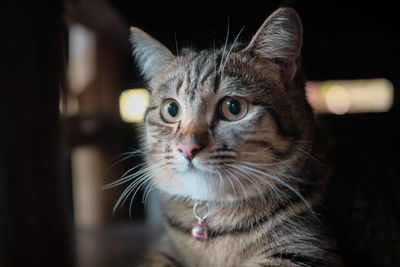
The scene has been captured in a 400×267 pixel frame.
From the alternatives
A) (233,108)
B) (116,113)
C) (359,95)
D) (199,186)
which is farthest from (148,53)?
(359,95)

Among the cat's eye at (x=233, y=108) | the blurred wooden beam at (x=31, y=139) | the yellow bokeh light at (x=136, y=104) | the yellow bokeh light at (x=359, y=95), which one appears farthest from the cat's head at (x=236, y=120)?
the yellow bokeh light at (x=359, y=95)

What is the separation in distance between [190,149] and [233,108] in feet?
0.55

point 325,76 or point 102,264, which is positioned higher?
point 325,76

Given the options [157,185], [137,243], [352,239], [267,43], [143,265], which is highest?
[267,43]

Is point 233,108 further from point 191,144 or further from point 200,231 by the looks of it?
point 200,231

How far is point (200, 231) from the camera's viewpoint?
95cm

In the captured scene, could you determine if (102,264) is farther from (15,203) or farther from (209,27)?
(209,27)

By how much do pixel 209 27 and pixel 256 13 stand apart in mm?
133

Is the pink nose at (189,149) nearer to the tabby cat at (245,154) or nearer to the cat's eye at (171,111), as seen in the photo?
the tabby cat at (245,154)

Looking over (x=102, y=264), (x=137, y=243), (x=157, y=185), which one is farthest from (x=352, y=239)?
(x=137, y=243)

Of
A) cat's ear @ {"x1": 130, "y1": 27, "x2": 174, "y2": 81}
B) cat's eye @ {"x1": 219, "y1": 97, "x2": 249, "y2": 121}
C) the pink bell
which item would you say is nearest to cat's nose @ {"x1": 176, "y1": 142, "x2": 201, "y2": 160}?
cat's eye @ {"x1": 219, "y1": 97, "x2": 249, "y2": 121}

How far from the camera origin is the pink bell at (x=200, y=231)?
0.95 metres

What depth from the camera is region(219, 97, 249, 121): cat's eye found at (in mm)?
880

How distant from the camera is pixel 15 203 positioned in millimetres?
713
